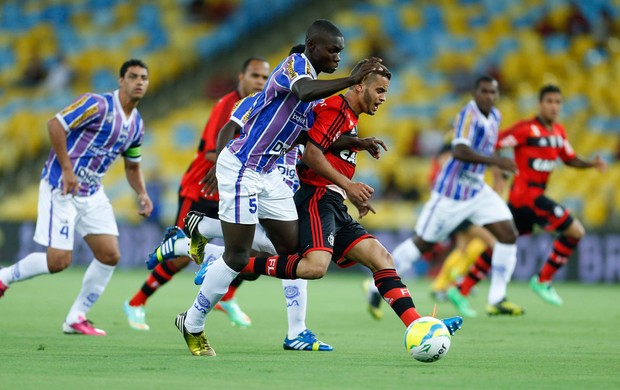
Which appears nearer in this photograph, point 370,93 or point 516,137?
point 370,93

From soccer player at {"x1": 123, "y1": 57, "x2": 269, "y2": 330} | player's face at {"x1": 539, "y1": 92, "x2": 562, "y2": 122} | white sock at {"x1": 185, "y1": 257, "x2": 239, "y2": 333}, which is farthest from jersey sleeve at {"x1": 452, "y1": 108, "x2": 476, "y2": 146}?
white sock at {"x1": 185, "y1": 257, "x2": 239, "y2": 333}

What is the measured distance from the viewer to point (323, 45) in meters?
7.14

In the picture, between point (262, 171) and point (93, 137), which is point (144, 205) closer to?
point (93, 137)

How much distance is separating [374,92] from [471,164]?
4762mm

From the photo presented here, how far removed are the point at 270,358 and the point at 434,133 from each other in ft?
48.3

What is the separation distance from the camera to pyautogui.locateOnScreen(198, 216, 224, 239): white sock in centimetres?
899

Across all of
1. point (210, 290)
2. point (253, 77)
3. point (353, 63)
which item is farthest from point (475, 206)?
point (353, 63)

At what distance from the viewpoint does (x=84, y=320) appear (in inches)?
364

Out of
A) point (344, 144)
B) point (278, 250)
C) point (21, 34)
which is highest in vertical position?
point (21, 34)

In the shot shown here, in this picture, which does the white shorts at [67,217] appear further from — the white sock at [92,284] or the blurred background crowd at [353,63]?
the blurred background crowd at [353,63]

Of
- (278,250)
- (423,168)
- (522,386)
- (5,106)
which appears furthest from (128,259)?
(522,386)

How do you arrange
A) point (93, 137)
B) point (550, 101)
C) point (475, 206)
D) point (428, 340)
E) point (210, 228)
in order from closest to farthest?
1. point (428, 340)
2. point (210, 228)
3. point (93, 137)
4. point (475, 206)
5. point (550, 101)

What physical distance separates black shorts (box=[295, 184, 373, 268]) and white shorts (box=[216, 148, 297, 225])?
0.14 m

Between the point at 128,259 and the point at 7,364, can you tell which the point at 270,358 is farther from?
the point at 128,259
